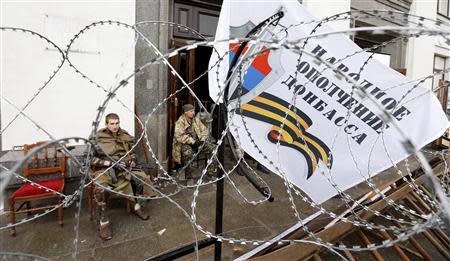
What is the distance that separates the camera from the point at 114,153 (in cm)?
321

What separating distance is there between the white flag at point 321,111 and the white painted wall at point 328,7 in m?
3.89

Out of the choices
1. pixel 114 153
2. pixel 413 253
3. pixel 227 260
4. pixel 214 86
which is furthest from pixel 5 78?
pixel 413 253

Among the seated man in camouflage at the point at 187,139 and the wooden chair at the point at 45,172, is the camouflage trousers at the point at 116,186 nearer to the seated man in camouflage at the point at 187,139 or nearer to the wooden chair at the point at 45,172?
the wooden chair at the point at 45,172

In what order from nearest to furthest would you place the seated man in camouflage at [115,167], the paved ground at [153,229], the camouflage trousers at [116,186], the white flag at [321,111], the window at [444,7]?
the white flag at [321,111] → the paved ground at [153,229] → the camouflage trousers at [116,186] → the seated man in camouflage at [115,167] → the window at [444,7]

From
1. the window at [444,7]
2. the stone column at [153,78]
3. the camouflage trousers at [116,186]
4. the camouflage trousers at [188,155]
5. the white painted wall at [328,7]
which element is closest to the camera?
the camouflage trousers at [116,186]

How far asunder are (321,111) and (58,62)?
3.39m

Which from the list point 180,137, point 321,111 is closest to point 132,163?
point 180,137

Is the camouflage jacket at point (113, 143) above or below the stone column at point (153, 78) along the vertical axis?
below

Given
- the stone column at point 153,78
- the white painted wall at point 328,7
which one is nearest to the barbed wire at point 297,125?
the stone column at point 153,78

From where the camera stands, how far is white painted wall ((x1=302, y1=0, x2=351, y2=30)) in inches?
219

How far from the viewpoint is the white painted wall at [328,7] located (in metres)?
5.55

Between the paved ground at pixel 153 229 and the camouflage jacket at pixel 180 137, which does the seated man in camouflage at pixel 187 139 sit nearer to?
the camouflage jacket at pixel 180 137

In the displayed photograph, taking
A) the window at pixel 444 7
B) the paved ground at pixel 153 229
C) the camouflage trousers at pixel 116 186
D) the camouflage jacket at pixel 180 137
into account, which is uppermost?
the window at pixel 444 7

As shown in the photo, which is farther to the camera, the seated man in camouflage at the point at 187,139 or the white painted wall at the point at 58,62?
the seated man in camouflage at the point at 187,139
